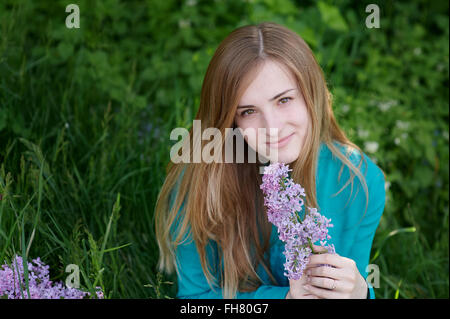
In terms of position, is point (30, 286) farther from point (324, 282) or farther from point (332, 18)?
point (332, 18)

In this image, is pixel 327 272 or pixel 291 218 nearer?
pixel 291 218

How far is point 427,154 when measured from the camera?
284 centimetres

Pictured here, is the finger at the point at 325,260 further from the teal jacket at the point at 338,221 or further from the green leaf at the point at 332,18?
the green leaf at the point at 332,18

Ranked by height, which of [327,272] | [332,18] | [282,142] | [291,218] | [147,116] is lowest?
[327,272]

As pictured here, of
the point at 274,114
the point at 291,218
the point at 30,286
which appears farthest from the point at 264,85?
the point at 30,286

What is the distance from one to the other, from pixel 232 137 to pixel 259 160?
0.15 meters

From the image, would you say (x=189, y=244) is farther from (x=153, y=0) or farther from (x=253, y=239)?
(x=153, y=0)

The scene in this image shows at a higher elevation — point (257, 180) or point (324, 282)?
point (257, 180)

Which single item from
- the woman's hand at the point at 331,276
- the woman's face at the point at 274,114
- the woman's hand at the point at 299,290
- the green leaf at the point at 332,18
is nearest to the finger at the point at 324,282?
the woman's hand at the point at 331,276

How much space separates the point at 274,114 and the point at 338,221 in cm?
52

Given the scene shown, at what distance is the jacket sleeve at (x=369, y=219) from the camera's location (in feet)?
5.99

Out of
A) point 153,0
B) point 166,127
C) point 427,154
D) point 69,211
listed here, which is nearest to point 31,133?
point 69,211

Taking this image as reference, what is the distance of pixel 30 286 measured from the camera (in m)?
1.58

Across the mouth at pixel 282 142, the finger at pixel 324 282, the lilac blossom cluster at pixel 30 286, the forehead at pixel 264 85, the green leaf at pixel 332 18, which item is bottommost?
the lilac blossom cluster at pixel 30 286
